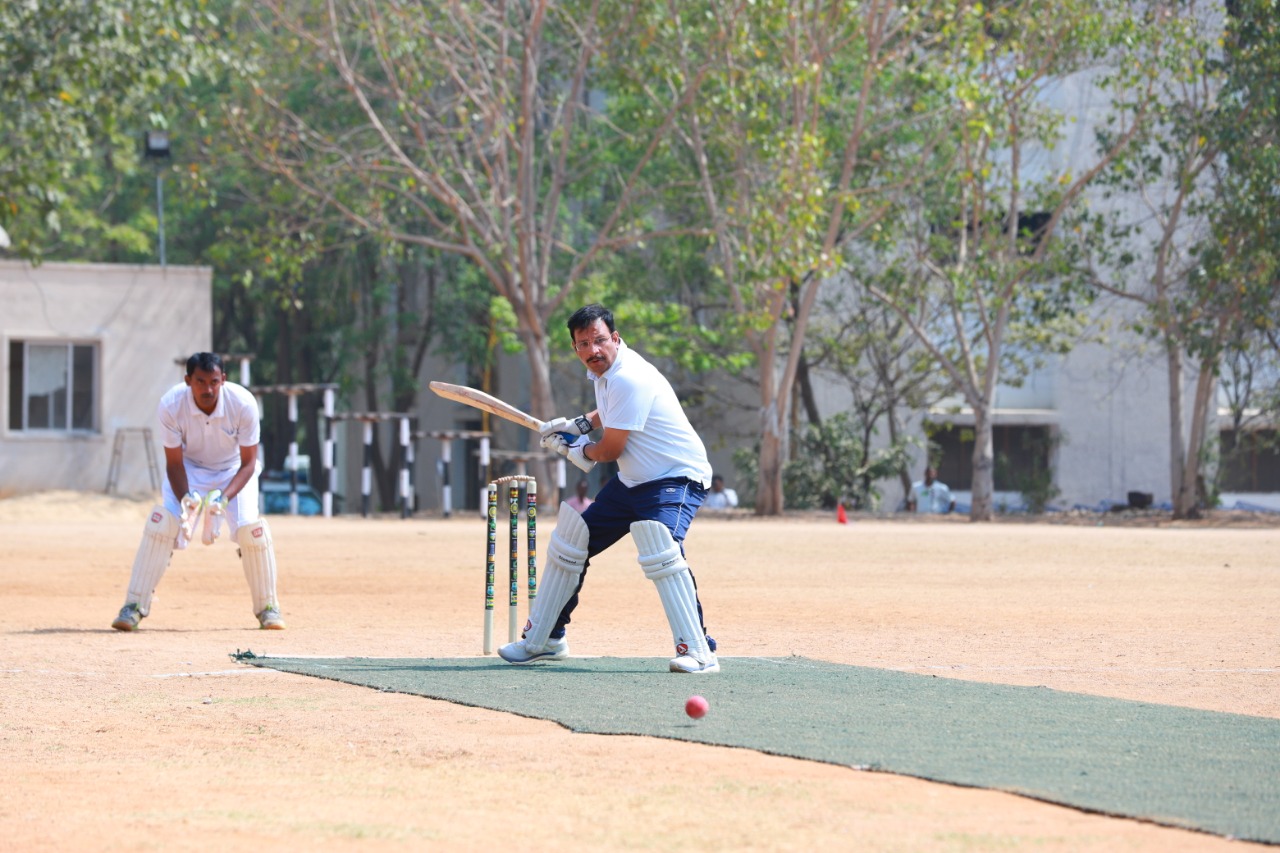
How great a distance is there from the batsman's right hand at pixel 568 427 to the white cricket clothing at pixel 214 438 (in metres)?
3.17

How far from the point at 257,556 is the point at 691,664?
3.98 m

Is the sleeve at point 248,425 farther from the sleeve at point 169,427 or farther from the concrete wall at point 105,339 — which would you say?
the concrete wall at point 105,339

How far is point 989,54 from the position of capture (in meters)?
29.6

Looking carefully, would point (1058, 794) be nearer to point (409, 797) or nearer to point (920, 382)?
point (409, 797)

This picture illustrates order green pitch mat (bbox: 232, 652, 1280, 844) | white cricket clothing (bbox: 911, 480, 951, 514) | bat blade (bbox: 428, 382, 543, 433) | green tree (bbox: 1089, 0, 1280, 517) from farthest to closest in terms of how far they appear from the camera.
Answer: white cricket clothing (bbox: 911, 480, 951, 514), green tree (bbox: 1089, 0, 1280, 517), bat blade (bbox: 428, 382, 543, 433), green pitch mat (bbox: 232, 652, 1280, 844)

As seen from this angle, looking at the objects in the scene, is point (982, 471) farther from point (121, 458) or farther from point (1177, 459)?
point (121, 458)

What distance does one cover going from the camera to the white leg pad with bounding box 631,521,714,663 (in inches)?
362

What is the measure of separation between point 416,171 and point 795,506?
37.9 feet

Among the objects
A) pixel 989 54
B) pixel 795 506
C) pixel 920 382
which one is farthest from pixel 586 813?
pixel 920 382

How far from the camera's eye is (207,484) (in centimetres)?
1213

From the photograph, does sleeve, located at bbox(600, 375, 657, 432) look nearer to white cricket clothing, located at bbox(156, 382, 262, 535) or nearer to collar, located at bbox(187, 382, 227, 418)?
white cricket clothing, located at bbox(156, 382, 262, 535)

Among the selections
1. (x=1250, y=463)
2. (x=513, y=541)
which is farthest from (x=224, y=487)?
(x=1250, y=463)

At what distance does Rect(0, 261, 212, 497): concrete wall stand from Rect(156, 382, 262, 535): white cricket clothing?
68.6 feet

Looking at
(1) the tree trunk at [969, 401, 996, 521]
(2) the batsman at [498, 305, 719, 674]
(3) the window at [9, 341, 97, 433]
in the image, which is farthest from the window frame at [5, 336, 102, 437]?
(2) the batsman at [498, 305, 719, 674]
